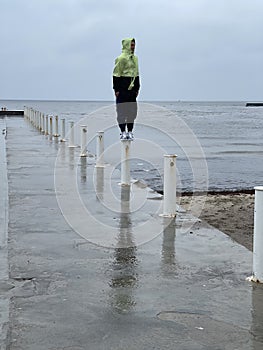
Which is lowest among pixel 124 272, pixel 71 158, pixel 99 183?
pixel 124 272

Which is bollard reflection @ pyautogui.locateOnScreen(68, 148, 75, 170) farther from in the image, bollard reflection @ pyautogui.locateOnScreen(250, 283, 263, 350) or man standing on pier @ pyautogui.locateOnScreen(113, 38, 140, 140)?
bollard reflection @ pyautogui.locateOnScreen(250, 283, 263, 350)

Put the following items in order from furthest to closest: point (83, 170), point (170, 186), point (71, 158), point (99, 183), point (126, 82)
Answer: point (71, 158) → point (83, 170) → point (99, 183) → point (126, 82) → point (170, 186)

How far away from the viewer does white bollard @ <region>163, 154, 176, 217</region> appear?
8406 mm

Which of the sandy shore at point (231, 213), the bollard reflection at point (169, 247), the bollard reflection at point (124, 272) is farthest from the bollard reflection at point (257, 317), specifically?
the sandy shore at point (231, 213)

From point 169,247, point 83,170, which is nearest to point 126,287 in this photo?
point 169,247

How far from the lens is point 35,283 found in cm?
532

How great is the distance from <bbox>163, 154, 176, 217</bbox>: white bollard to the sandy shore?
1.16 m

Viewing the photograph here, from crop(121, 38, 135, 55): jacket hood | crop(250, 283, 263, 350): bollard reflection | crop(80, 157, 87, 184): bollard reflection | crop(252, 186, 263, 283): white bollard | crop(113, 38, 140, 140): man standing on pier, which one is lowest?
crop(250, 283, 263, 350): bollard reflection

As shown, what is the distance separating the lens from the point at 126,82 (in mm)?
11305

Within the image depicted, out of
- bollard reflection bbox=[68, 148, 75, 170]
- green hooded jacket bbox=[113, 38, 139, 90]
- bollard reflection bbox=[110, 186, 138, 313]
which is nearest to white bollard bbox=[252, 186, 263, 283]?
bollard reflection bbox=[110, 186, 138, 313]

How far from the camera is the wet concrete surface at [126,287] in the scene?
13.7 feet

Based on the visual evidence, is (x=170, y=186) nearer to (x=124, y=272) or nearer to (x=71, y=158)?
(x=124, y=272)

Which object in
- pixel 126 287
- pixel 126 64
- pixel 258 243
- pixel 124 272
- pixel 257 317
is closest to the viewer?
→ pixel 257 317

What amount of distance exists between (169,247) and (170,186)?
6.04ft
